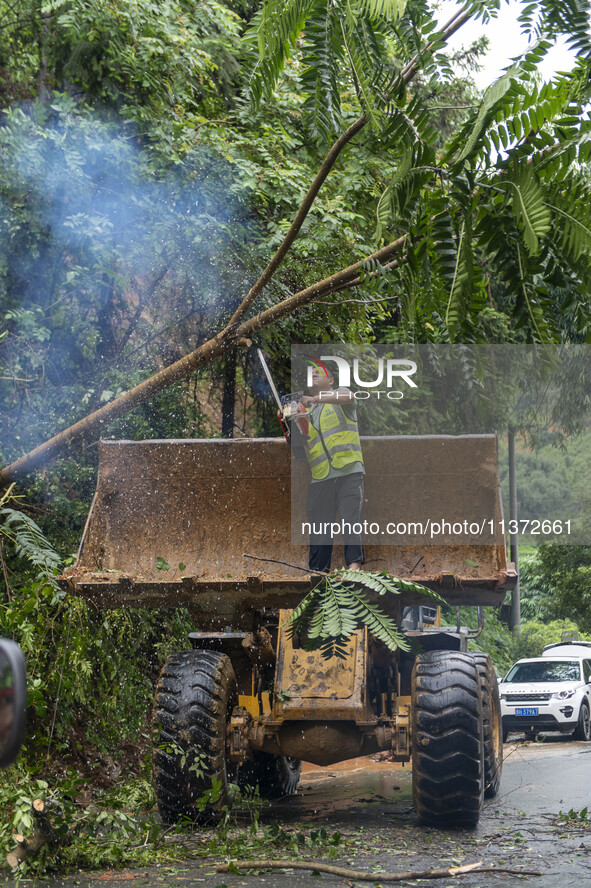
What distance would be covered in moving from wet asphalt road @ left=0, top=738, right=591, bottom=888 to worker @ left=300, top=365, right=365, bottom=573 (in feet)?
6.48

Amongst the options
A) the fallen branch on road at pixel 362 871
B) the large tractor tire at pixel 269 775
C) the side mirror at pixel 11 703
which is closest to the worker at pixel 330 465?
the fallen branch on road at pixel 362 871

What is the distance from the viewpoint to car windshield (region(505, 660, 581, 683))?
57.6 feet

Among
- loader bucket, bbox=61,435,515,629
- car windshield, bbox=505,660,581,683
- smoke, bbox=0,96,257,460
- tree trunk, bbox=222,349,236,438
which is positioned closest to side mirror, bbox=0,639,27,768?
loader bucket, bbox=61,435,515,629

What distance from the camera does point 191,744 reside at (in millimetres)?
6867

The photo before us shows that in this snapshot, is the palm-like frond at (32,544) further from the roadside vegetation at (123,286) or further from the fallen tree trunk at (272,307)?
the fallen tree trunk at (272,307)

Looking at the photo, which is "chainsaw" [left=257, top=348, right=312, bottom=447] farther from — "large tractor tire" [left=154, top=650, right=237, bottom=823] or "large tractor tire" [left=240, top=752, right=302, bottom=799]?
"large tractor tire" [left=240, top=752, right=302, bottom=799]

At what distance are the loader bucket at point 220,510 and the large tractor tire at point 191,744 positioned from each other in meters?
0.68

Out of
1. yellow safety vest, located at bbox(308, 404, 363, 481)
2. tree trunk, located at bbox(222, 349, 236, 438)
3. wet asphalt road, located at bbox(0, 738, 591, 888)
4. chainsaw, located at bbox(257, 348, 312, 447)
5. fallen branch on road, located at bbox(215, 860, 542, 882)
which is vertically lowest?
wet asphalt road, located at bbox(0, 738, 591, 888)

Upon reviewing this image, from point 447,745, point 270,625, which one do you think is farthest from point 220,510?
point 447,745

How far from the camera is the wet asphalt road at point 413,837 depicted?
553cm

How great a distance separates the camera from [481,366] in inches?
140

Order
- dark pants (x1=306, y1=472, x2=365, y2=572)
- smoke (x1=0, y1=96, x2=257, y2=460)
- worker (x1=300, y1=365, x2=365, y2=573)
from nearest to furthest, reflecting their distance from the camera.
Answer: dark pants (x1=306, y1=472, x2=365, y2=572), worker (x1=300, y1=365, x2=365, y2=573), smoke (x1=0, y1=96, x2=257, y2=460)

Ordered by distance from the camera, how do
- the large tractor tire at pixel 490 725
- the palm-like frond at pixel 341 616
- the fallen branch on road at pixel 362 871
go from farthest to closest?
1. the large tractor tire at pixel 490 725
2. the fallen branch on road at pixel 362 871
3. the palm-like frond at pixel 341 616

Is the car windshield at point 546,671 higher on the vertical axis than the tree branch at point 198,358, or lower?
lower
